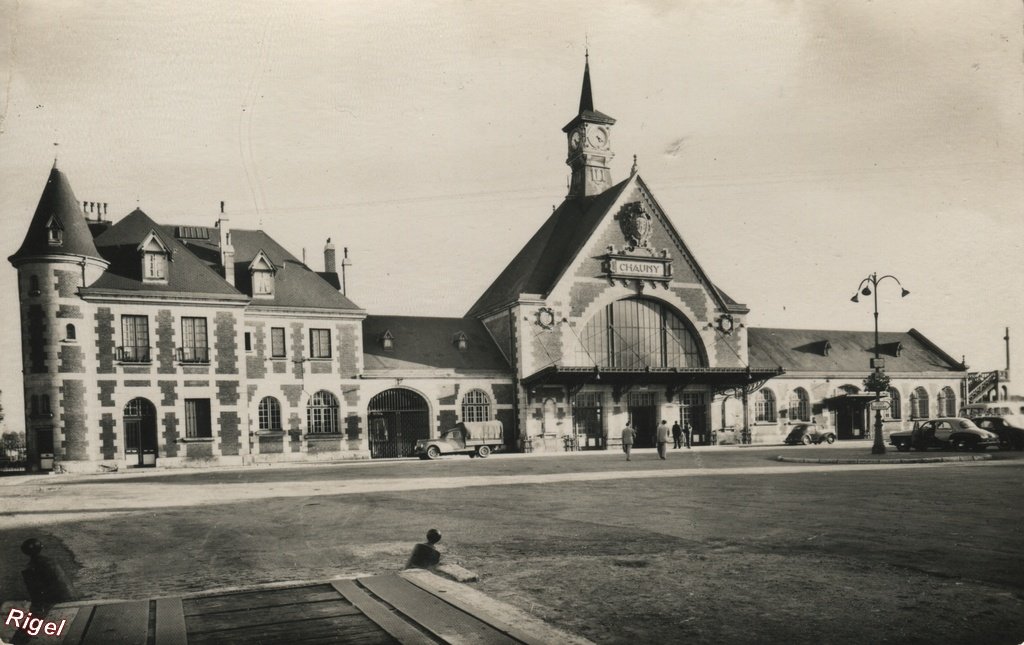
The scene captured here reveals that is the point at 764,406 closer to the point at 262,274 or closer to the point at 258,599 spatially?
the point at 262,274

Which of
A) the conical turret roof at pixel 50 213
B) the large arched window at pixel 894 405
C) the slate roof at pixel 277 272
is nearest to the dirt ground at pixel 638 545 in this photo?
the conical turret roof at pixel 50 213

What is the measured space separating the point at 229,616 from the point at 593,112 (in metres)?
42.0

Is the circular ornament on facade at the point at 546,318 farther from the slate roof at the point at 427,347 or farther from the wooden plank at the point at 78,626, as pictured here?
the wooden plank at the point at 78,626

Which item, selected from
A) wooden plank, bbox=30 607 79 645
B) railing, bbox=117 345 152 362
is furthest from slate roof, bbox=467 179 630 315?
wooden plank, bbox=30 607 79 645

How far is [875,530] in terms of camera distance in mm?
10164

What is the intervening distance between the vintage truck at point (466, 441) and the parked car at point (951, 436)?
17.3 meters

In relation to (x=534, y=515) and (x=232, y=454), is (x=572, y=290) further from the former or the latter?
(x=534, y=515)

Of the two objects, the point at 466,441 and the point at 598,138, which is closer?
the point at 466,441

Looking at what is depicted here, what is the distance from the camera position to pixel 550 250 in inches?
1732

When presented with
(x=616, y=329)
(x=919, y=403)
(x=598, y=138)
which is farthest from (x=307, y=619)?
(x=919, y=403)

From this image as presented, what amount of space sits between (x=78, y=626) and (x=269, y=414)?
3046cm

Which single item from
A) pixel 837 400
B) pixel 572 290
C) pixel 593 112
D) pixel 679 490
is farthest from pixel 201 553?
pixel 837 400

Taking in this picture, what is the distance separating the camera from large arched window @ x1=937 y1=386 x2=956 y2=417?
162 ft

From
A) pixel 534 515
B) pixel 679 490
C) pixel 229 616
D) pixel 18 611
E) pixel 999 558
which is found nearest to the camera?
pixel 18 611
